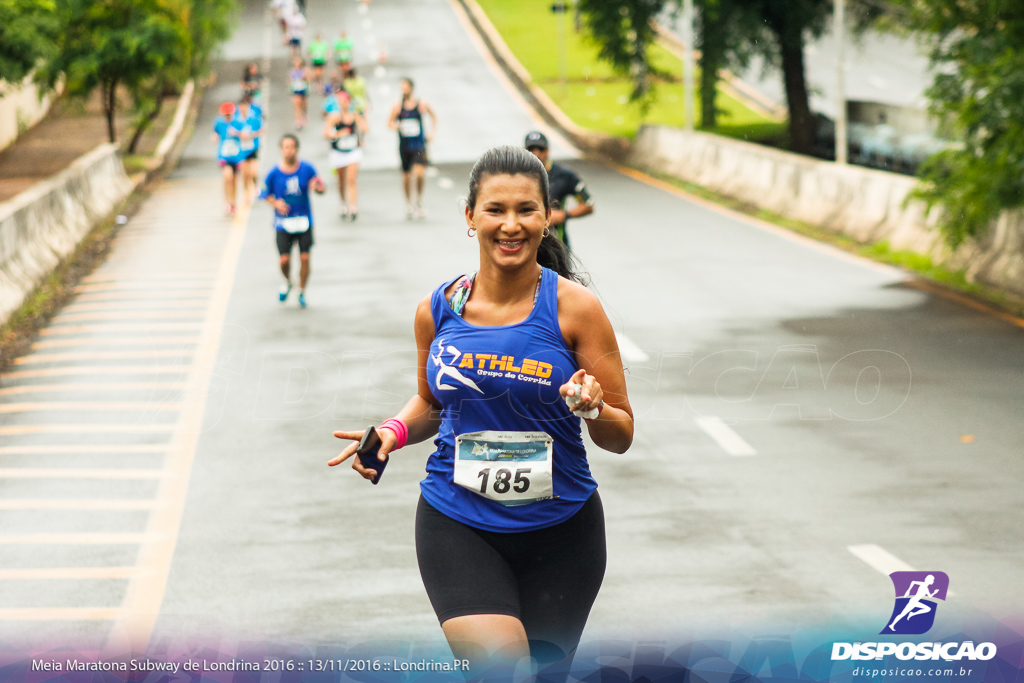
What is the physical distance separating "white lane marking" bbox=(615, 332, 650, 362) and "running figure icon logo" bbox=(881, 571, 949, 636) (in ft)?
17.5

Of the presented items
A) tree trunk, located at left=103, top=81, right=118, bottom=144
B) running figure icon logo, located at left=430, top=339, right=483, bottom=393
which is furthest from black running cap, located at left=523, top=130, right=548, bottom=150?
tree trunk, located at left=103, top=81, right=118, bottom=144

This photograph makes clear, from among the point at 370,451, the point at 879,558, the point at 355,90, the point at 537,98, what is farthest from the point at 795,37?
the point at 370,451

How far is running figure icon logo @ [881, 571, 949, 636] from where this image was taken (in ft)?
17.7

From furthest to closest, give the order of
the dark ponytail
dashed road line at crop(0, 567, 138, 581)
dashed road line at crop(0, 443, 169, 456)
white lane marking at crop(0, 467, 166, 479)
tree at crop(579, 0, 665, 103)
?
1. tree at crop(579, 0, 665, 103)
2. dashed road line at crop(0, 443, 169, 456)
3. white lane marking at crop(0, 467, 166, 479)
4. dashed road line at crop(0, 567, 138, 581)
5. the dark ponytail

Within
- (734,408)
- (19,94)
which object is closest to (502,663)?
(734,408)

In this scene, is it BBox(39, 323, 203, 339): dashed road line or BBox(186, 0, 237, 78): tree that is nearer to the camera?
BBox(39, 323, 203, 339): dashed road line

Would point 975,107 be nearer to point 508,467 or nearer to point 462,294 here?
point 462,294

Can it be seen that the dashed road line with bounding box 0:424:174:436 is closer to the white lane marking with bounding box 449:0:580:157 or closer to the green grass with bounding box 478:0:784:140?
the white lane marking with bounding box 449:0:580:157

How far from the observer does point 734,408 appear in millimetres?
10523

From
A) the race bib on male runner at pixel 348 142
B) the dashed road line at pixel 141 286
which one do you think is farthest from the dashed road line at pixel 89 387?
the race bib on male runner at pixel 348 142

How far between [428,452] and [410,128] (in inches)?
526

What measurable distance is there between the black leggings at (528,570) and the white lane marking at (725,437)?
5327 mm

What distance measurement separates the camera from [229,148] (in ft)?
77.0

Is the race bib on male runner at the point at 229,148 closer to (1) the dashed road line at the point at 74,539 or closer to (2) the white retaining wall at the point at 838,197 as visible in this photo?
(2) the white retaining wall at the point at 838,197
